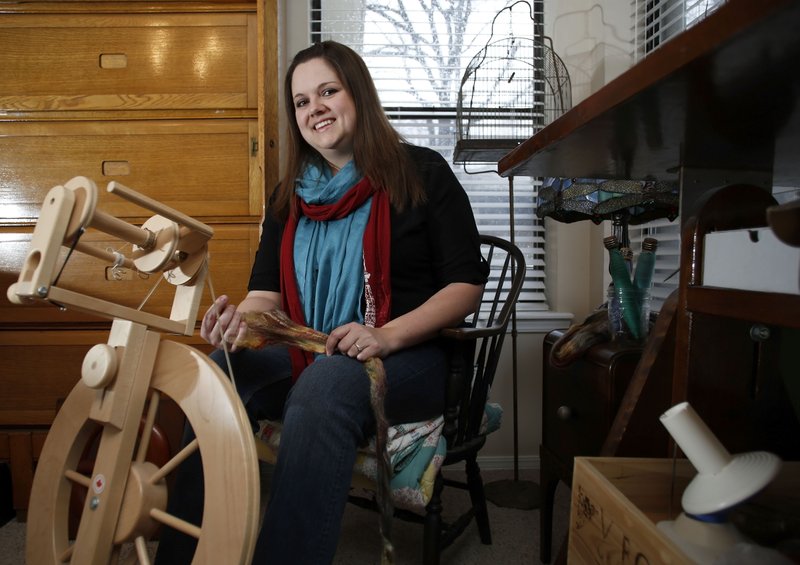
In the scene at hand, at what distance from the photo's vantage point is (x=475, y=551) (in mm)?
1663

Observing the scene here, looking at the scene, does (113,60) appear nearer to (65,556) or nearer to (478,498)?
(65,556)

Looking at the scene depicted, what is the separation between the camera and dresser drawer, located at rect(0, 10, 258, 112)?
1.77 meters

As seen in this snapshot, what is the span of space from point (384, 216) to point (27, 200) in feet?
3.66

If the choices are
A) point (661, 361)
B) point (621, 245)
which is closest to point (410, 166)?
point (621, 245)

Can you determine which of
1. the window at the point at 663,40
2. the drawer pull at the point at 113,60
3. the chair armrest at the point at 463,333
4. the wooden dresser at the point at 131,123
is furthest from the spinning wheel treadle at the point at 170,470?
the window at the point at 663,40

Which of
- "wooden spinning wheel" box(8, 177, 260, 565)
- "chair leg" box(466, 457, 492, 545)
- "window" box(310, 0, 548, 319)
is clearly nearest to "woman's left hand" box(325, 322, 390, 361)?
"wooden spinning wheel" box(8, 177, 260, 565)

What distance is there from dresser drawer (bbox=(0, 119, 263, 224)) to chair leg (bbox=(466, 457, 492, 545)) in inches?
36.1

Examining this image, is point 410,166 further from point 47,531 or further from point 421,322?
point 47,531

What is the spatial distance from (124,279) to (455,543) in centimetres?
119

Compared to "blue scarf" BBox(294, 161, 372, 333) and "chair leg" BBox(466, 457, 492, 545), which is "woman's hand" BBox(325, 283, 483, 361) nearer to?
"blue scarf" BBox(294, 161, 372, 333)

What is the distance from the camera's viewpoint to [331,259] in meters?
1.45

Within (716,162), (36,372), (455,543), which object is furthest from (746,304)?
(36,372)

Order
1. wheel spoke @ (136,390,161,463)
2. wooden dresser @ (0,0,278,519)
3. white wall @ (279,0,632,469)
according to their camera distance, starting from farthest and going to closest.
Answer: white wall @ (279,0,632,469), wooden dresser @ (0,0,278,519), wheel spoke @ (136,390,161,463)

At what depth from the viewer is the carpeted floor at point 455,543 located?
1.62 m
